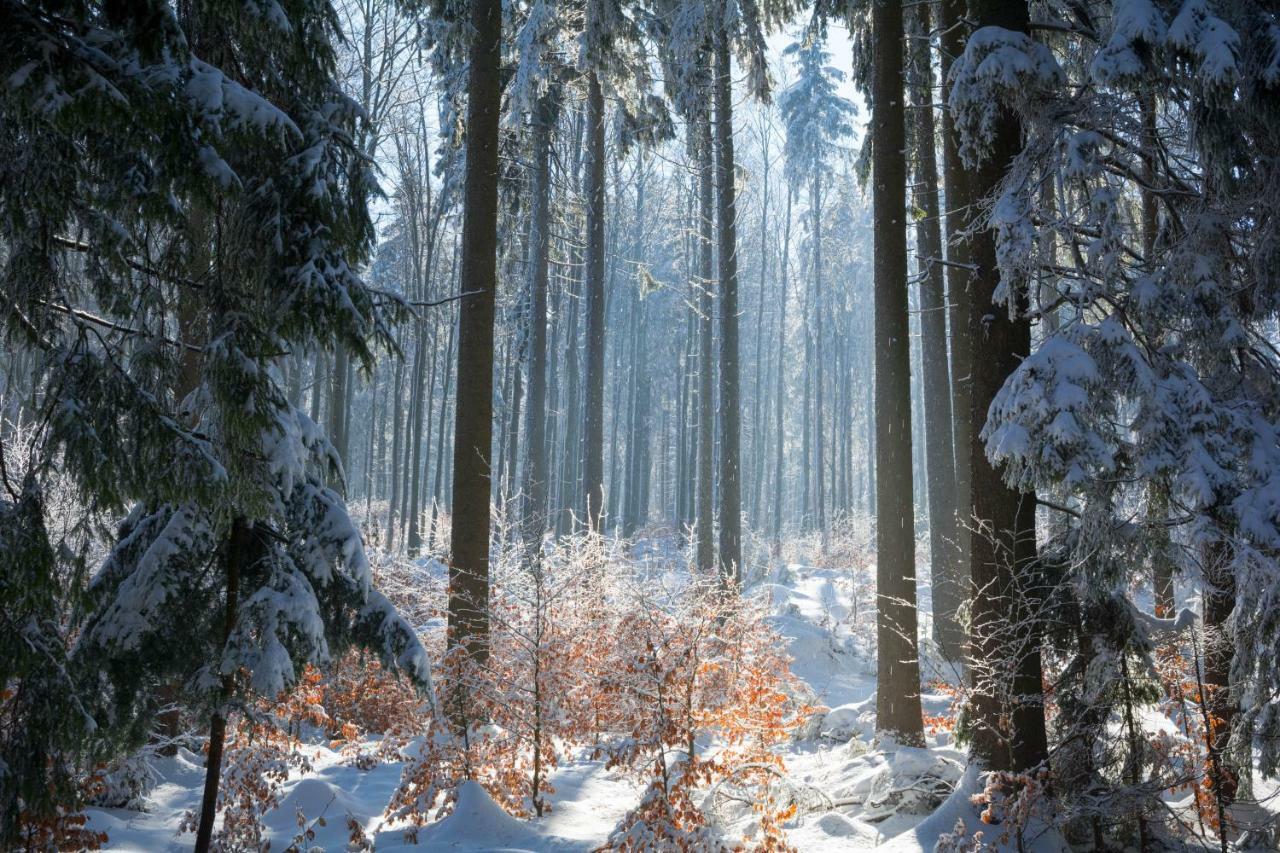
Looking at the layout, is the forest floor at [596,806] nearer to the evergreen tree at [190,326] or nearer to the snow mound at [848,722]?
the snow mound at [848,722]

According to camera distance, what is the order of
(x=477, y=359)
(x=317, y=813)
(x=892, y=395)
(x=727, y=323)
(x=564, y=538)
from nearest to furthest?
(x=317, y=813) → (x=477, y=359) → (x=892, y=395) → (x=564, y=538) → (x=727, y=323)

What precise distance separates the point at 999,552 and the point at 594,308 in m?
11.1

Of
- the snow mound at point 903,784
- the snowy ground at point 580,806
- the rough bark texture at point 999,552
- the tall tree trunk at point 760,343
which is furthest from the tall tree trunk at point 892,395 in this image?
the tall tree trunk at point 760,343

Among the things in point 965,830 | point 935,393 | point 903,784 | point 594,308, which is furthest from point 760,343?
point 965,830

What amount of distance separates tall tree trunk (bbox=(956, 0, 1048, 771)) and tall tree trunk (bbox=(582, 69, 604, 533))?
32.0ft

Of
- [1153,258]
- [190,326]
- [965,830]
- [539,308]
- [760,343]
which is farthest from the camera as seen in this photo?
[760,343]

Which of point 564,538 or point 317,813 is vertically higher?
point 564,538

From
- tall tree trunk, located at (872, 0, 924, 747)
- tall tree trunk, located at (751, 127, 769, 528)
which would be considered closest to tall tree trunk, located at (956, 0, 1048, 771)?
tall tree trunk, located at (872, 0, 924, 747)

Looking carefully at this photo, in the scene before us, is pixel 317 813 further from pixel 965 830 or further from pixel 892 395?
pixel 892 395

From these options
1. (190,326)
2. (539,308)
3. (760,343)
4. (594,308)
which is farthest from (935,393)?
(760,343)

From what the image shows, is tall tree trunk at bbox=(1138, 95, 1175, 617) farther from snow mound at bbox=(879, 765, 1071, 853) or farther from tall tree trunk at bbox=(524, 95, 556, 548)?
tall tree trunk at bbox=(524, 95, 556, 548)

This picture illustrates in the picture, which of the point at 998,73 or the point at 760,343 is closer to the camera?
the point at 998,73

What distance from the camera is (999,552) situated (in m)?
6.01

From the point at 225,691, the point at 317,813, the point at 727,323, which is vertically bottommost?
the point at 317,813
